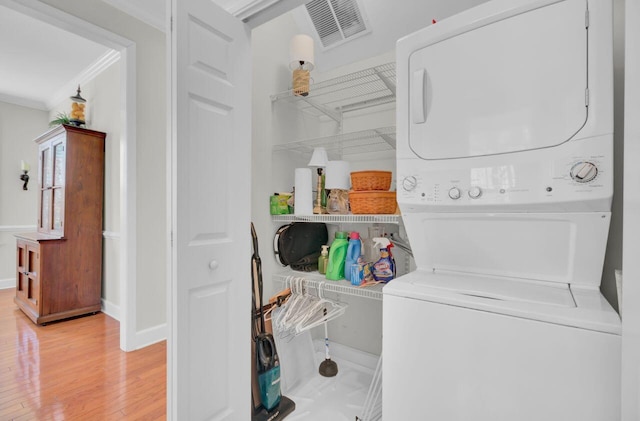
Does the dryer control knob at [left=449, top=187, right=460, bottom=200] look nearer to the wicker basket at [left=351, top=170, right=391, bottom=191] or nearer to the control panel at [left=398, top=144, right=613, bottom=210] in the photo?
the control panel at [left=398, top=144, right=613, bottom=210]

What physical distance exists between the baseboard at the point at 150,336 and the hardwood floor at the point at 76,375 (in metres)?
0.06

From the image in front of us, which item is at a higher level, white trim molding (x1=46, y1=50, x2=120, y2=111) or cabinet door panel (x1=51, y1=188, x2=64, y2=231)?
white trim molding (x1=46, y1=50, x2=120, y2=111)

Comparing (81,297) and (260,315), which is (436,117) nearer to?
(260,315)

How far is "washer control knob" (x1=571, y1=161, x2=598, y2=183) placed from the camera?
38.0 inches

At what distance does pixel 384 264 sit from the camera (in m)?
1.79

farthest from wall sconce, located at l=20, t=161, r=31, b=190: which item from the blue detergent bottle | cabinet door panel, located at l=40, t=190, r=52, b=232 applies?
the blue detergent bottle

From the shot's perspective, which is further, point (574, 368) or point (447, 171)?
point (447, 171)

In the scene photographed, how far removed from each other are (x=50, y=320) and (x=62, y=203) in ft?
3.85

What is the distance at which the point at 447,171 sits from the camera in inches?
48.2

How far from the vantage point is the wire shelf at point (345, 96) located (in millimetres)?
1998

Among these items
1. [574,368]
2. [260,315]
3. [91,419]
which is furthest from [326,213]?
[91,419]

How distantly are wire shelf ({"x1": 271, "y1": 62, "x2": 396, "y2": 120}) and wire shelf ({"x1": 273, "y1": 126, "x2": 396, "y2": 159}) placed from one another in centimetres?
27

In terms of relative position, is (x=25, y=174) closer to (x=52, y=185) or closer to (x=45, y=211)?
(x=45, y=211)

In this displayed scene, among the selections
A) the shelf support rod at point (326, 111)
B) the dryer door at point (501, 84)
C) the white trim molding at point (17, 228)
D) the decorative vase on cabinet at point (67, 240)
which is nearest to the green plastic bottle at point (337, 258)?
the dryer door at point (501, 84)
